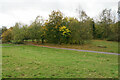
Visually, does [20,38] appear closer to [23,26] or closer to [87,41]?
[23,26]

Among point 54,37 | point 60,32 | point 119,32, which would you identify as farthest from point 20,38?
point 119,32

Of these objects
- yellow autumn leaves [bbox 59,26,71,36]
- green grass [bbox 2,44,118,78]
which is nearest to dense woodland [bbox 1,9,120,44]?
yellow autumn leaves [bbox 59,26,71,36]

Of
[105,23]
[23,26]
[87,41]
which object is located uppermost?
[105,23]

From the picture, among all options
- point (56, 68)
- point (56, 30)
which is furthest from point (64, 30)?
point (56, 68)

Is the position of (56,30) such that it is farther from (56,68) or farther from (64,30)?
(56,68)

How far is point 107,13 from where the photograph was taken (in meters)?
42.6

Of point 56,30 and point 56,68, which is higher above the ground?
point 56,30

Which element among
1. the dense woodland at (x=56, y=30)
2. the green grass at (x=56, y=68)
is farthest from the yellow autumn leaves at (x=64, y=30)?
the green grass at (x=56, y=68)

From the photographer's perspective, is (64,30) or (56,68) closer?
(56,68)

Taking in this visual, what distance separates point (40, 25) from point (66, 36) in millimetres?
7701

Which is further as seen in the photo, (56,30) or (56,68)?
(56,30)

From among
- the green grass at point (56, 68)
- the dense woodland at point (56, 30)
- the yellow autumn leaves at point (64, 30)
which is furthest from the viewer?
the dense woodland at point (56, 30)

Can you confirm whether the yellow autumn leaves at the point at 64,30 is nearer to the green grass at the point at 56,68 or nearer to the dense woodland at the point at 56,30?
the dense woodland at the point at 56,30

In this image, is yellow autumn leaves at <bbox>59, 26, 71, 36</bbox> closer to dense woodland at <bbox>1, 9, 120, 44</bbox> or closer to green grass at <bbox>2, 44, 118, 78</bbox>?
dense woodland at <bbox>1, 9, 120, 44</bbox>
